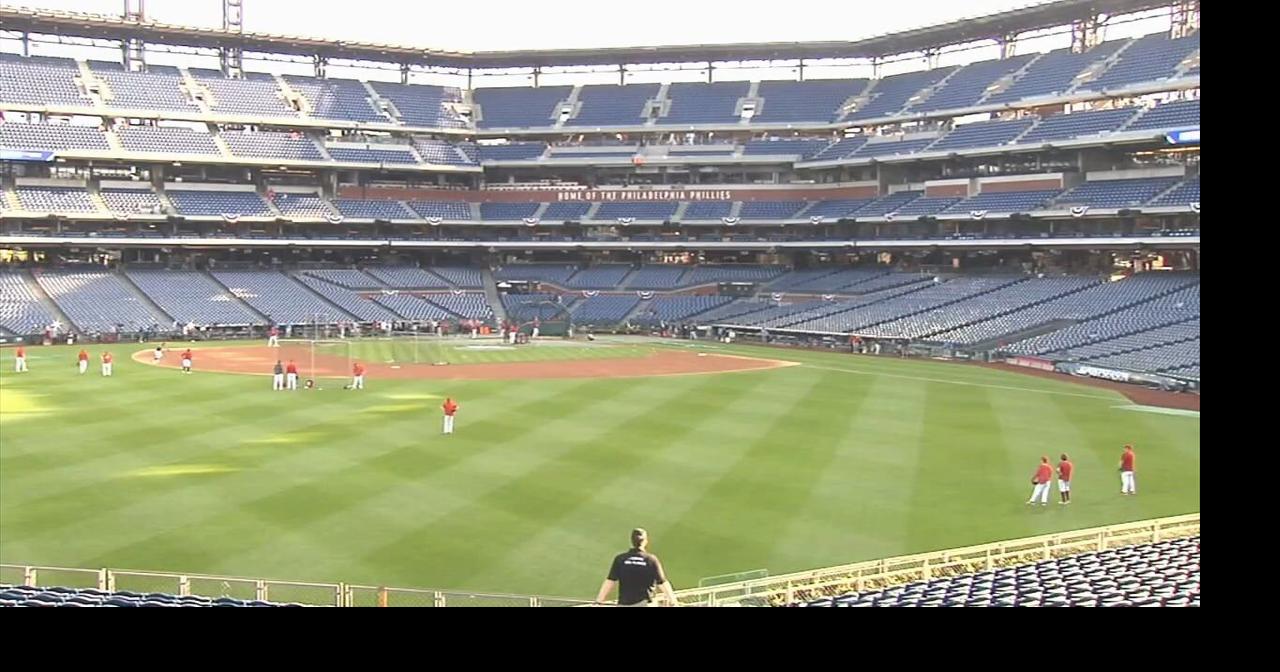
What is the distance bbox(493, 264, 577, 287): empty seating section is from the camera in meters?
76.9

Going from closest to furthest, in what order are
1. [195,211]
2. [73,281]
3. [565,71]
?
[73,281] < [195,211] < [565,71]

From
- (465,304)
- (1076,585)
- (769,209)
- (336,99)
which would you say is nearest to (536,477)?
(1076,585)

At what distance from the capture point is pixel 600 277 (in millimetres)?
76688

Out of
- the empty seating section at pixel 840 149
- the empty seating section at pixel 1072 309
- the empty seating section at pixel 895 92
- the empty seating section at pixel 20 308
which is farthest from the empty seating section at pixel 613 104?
the empty seating section at pixel 20 308

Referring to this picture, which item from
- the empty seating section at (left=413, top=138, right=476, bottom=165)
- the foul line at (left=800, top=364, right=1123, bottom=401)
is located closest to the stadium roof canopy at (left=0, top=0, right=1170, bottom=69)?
the empty seating section at (left=413, top=138, right=476, bottom=165)

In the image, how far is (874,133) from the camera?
75750 mm

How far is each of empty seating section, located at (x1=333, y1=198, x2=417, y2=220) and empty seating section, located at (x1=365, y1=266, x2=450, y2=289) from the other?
4125 mm

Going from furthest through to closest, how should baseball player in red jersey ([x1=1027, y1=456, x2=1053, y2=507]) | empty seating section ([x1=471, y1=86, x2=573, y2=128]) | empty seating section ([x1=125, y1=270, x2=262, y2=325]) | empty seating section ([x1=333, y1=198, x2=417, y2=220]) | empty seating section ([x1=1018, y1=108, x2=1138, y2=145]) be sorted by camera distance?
empty seating section ([x1=471, y1=86, x2=573, y2=128]), empty seating section ([x1=333, y1=198, x2=417, y2=220]), empty seating section ([x1=125, y1=270, x2=262, y2=325]), empty seating section ([x1=1018, y1=108, x2=1138, y2=145]), baseball player in red jersey ([x1=1027, y1=456, x2=1053, y2=507])

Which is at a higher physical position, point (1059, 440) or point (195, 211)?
point (195, 211)

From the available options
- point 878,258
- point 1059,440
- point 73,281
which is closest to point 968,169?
point 878,258

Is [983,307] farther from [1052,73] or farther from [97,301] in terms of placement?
[97,301]

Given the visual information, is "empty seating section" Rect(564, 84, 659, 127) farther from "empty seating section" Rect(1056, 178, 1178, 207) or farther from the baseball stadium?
"empty seating section" Rect(1056, 178, 1178, 207)
